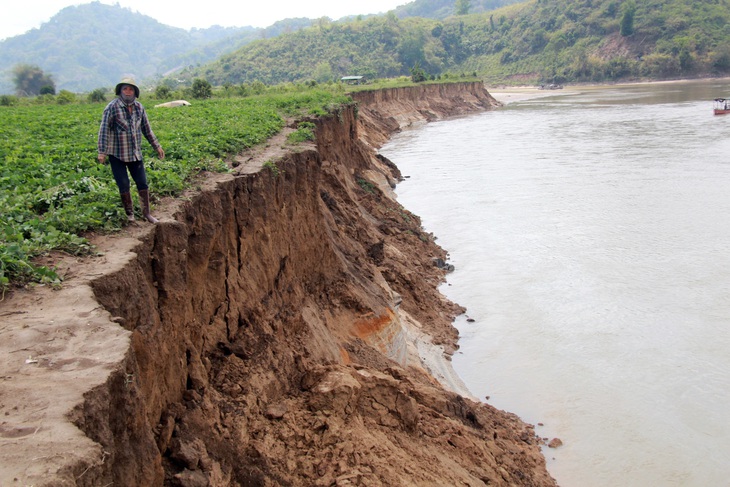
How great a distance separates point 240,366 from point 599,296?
1271cm

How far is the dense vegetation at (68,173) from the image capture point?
608 centimetres

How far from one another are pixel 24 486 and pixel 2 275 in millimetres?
2748

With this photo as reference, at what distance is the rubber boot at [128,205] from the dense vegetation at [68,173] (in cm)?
8

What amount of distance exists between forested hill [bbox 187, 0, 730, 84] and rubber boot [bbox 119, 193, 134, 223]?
281 feet

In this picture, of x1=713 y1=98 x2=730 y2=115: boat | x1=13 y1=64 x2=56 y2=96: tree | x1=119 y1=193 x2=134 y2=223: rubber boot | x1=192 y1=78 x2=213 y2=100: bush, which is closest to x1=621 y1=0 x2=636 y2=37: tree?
x1=713 y1=98 x2=730 y2=115: boat

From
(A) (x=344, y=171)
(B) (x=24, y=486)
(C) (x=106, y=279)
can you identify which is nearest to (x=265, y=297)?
(C) (x=106, y=279)

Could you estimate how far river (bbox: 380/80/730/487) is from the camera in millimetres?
11359

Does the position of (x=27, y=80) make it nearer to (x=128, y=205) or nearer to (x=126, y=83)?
(x=126, y=83)

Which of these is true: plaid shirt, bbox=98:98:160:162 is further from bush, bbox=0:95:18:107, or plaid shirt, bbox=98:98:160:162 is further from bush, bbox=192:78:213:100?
bush, bbox=192:78:213:100

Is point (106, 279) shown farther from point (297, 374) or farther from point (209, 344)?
point (297, 374)

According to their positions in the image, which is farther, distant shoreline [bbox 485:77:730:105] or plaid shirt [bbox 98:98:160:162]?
distant shoreline [bbox 485:77:730:105]

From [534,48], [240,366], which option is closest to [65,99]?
[240,366]

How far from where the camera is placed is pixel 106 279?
5.43 metres

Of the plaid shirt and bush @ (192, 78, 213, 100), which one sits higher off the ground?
bush @ (192, 78, 213, 100)
